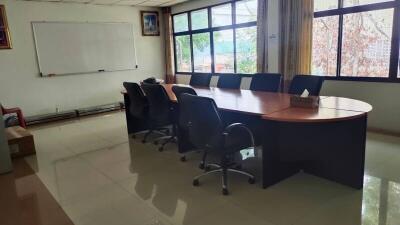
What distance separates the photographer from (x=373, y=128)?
4.60 meters

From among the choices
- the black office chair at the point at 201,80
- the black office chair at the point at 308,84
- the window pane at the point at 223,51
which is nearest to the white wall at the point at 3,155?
the black office chair at the point at 201,80

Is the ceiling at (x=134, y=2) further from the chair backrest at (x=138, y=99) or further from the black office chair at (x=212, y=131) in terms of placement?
the black office chair at (x=212, y=131)

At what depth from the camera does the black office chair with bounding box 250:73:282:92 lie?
4.22m

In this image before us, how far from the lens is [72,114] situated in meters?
6.85

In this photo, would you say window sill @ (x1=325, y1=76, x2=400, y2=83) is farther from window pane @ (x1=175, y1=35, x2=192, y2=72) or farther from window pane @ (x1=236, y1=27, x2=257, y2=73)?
window pane @ (x1=175, y1=35, x2=192, y2=72)

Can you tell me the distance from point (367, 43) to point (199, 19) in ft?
13.4

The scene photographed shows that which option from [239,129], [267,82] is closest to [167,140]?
[239,129]

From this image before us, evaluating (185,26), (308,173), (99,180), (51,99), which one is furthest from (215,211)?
(185,26)

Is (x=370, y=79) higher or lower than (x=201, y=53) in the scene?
lower

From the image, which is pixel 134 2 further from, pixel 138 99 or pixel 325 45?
pixel 325 45

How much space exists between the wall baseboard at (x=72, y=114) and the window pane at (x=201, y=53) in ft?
7.44

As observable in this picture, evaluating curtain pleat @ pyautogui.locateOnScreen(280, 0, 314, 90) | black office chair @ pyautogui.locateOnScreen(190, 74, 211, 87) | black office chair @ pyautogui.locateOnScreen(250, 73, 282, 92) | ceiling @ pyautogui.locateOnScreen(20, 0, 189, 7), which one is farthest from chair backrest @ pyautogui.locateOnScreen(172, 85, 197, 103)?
ceiling @ pyautogui.locateOnScreen(20, 0, 189, 7)

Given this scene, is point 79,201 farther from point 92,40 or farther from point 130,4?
point 130,4

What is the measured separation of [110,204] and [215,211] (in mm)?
988
